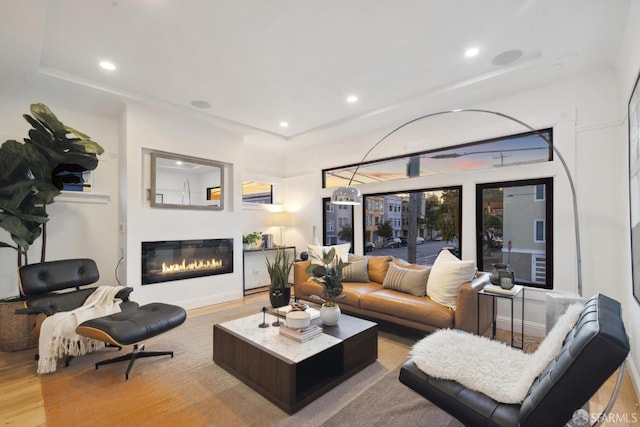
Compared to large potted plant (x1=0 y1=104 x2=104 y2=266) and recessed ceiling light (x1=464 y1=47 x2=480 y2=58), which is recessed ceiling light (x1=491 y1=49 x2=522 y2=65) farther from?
large potted plant (x1=0 y1=104 x2=104 y2=266)

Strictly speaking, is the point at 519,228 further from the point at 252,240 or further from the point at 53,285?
the point at 53,285

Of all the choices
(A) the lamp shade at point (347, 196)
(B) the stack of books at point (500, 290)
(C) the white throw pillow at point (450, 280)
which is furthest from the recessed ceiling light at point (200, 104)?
(B) the stack of books at point (500, 290)

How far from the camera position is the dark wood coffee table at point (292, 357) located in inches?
80.5

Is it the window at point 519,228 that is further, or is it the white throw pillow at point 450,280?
the window at point 519,228

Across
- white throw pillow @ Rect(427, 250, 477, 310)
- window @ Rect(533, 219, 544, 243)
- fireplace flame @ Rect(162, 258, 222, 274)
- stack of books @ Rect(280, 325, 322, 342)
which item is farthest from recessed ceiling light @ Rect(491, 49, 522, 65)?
fireplace flame @ Rect(162, 258, 222, 274)

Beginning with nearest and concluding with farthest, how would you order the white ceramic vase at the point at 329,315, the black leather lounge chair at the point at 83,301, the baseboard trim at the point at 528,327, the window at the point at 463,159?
the black leather lounge chair at the point at 83,301, the white ceramic vase at the point at 329,315, the baseboard trim at the point at 528,327, the window at the point at 463,159

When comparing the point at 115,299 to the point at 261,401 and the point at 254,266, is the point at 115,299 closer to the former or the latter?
the point at 261,401

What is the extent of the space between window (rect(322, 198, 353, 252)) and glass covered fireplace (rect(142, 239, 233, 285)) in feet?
5.99

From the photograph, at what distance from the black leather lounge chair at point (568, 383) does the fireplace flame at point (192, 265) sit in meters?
3.86

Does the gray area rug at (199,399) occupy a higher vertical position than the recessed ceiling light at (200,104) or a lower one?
lower

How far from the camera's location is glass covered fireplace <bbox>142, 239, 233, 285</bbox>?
4020 millimetres

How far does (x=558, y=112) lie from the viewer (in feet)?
10.6

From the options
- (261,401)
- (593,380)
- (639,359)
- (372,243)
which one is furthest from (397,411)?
(372,243)

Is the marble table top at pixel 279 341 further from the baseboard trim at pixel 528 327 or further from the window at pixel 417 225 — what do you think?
the window at pixel 417 225
